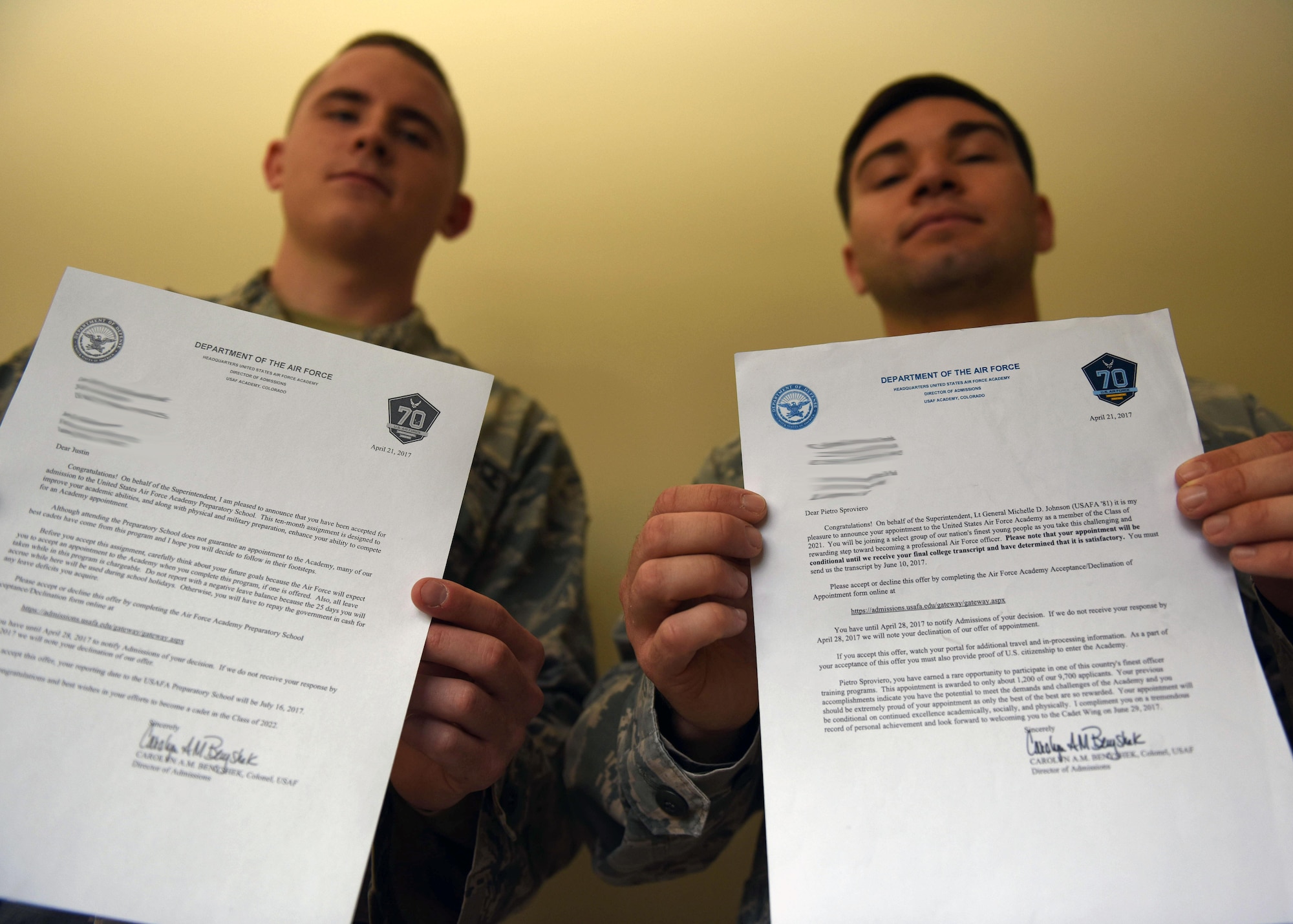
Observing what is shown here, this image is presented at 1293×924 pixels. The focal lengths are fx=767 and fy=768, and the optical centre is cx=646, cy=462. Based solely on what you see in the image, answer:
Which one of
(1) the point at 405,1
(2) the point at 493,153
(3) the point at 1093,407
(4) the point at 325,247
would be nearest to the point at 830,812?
(3) the point at 1093,407

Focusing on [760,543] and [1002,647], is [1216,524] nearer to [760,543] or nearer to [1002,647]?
[1002,647]

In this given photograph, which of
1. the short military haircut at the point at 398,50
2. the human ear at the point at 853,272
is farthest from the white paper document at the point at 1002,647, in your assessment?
the short military haircut at the point at 398,50

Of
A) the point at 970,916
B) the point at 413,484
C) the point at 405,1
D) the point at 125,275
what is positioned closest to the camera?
the point at 970,916

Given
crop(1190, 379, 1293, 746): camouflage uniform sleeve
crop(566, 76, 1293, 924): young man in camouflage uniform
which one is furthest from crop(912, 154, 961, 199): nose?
crop(1190, 379, 1293, 746): camouflage uniform sleeve

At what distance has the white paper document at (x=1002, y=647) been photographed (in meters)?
0.50

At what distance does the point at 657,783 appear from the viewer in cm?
68

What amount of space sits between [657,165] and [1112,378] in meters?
1.01

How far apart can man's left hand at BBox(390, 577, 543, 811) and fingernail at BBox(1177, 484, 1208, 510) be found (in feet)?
1.69

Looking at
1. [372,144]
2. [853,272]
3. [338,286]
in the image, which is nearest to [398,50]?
[372,144]

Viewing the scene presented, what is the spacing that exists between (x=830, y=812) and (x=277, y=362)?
0.54 meters

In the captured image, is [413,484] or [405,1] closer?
[413,484]

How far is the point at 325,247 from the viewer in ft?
3.81

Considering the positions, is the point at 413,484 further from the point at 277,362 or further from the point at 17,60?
the point at 17,60
